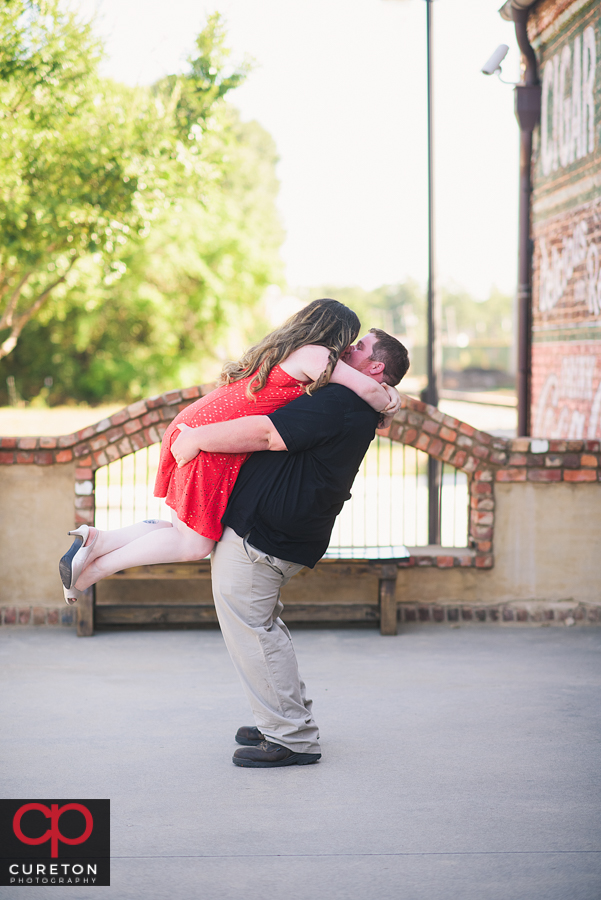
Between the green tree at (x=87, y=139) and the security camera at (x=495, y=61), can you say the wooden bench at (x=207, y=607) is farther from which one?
the green tree at (x=87, y=139)

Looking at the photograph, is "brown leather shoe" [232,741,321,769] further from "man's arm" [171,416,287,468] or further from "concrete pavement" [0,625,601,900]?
"man's arm" [171,416,287,468]

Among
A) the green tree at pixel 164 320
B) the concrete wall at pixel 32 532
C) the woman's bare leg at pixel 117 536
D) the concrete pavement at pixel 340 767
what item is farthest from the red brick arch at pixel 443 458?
the green tree at pixel 164 320

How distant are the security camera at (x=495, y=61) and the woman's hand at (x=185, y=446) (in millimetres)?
7169

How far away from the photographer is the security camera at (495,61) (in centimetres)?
938

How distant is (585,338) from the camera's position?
8.43 m

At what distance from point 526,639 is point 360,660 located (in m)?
1.33

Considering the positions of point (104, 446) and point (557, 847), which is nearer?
point (557, 847)

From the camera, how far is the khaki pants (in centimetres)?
400

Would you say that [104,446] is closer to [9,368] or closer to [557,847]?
[557,847]

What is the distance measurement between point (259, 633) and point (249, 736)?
0.64 metres

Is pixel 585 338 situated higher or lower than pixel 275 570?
higher

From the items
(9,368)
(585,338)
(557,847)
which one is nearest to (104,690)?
(557,847)

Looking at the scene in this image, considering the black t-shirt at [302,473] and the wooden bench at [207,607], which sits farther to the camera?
the wooden bench at [207,607]

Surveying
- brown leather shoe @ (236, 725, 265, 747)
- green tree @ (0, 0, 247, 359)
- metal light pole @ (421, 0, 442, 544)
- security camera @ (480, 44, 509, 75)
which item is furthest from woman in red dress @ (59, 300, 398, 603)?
green tree @ (0, 0, 247, 359)
